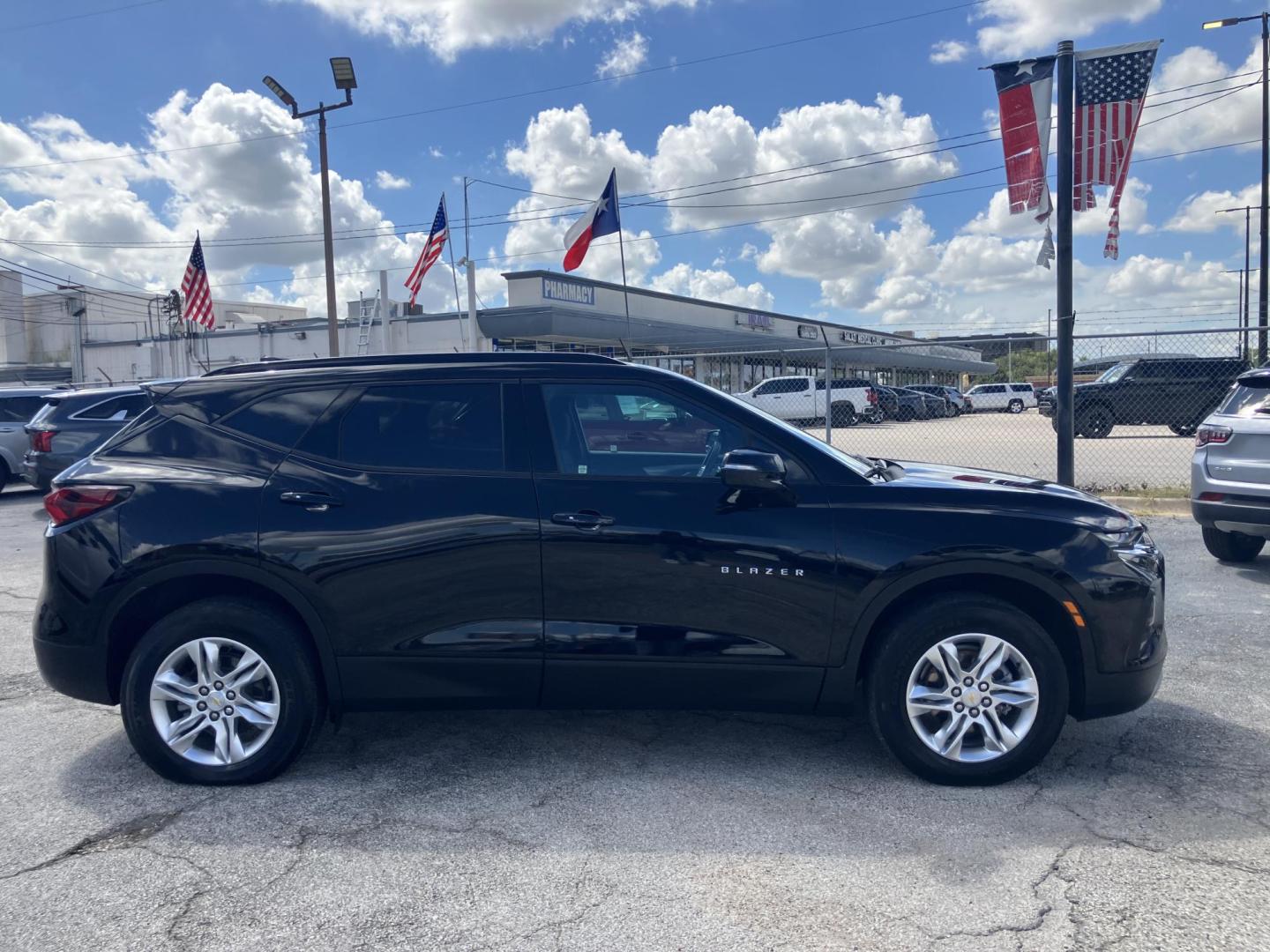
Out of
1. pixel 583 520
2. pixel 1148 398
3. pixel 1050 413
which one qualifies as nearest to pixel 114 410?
pixel 583 520

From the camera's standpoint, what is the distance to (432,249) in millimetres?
24062

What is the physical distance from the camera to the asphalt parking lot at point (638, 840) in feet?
9.64

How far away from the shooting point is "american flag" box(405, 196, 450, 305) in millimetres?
23969

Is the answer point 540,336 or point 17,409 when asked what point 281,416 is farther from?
point 540,336

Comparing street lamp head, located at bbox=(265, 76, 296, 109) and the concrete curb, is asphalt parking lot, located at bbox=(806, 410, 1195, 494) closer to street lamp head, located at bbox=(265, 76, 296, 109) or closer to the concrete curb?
the concrete curb

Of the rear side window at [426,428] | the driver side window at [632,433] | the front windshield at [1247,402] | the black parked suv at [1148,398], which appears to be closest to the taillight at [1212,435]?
the front windshield at [1247,402]

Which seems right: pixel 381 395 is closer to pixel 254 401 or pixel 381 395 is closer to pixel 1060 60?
pixel 254 401

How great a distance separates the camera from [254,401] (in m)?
4.17

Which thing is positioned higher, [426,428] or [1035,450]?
[426,428]

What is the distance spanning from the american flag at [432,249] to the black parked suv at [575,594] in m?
20.9

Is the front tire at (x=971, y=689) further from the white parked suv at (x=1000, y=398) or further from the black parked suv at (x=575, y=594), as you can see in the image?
the white parked suv at (x=1000, y=398)

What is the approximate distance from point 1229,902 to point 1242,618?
4.12 metres

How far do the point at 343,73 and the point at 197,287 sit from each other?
26.5ft

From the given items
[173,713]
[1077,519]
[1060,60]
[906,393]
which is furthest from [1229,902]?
[906,393]
